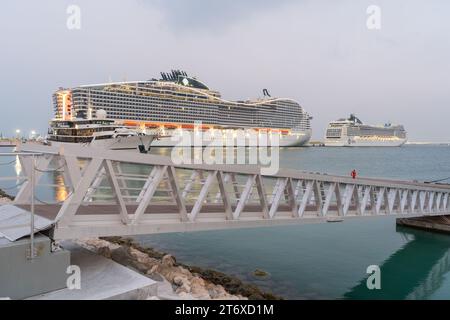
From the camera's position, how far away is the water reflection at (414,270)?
12.9m

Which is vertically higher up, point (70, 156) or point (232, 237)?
point (70, 156)

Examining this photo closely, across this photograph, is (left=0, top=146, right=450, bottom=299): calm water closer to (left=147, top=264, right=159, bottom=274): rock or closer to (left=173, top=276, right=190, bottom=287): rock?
(left=173, top=276, right=190, bottom=287): rock

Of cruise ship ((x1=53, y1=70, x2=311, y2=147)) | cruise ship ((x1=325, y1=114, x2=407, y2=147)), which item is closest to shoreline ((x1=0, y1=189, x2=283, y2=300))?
cruise ship ((x1=53, y1=70, x2=311, y2=147))

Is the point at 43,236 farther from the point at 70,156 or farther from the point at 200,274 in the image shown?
the point at 200,274

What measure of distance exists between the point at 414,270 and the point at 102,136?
6942 cm

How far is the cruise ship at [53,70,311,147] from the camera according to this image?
99562mm

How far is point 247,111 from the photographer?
122 m

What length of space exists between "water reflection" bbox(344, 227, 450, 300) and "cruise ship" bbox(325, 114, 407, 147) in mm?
155544

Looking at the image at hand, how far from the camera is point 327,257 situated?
52.9 feet

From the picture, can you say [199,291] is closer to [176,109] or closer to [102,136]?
[102,136]

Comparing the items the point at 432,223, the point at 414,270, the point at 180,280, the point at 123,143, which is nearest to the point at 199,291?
the point at 180,280
